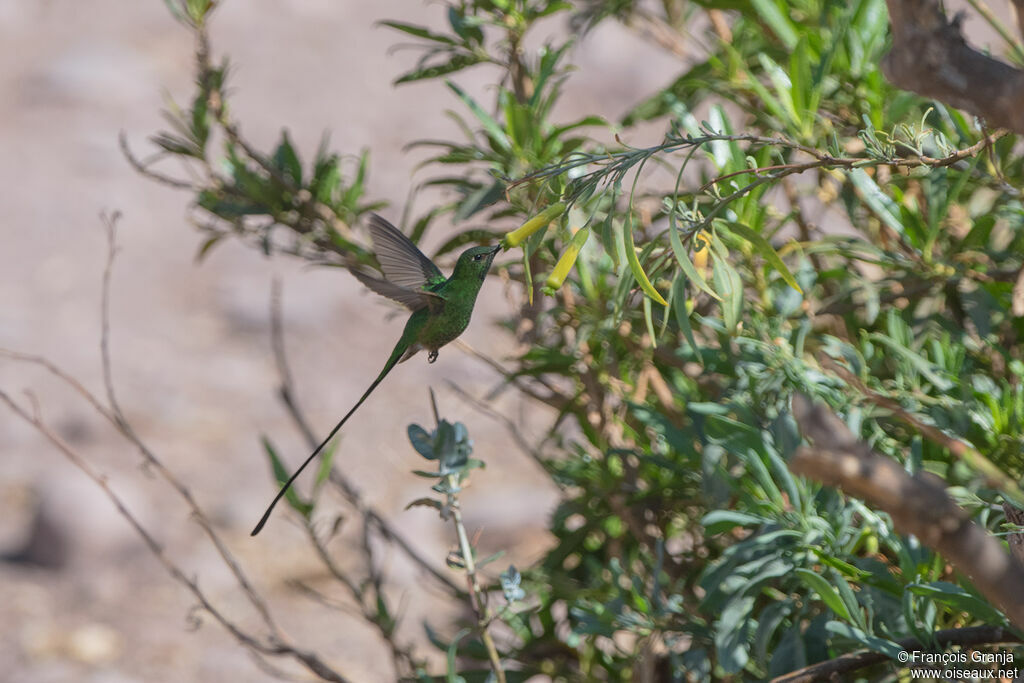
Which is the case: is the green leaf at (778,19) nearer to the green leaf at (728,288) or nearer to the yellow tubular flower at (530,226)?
the green leaf at (728,288)

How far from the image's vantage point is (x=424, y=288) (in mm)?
853

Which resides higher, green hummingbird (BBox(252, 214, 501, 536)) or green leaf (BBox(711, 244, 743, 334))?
green hummingbird (BBox(252, 214, 501, 536))

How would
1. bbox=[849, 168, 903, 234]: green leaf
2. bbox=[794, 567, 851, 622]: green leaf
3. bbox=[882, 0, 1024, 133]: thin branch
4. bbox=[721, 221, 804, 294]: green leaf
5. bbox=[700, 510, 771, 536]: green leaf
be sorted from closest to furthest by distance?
bbox=[882, 0, 1024, 133]: thin branch < bbox=[721, 221, 804, 294]: green leaf < bbox=[794, 567, 851, 622]: green leaf < bbox=[700, 510, 771, 536]: green leaf < bbox=[849, 168, 903, 234]: green leaf

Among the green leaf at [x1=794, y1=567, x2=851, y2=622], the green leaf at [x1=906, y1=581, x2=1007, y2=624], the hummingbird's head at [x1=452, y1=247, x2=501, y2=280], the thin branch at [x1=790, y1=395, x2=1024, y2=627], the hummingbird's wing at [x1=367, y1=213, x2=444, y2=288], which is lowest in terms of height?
the thin branch at [x1=790, y1=395, x2=1024, y2=627]

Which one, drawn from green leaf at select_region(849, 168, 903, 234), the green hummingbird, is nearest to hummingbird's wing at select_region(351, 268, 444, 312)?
the green hummingbird

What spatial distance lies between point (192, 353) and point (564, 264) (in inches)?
133

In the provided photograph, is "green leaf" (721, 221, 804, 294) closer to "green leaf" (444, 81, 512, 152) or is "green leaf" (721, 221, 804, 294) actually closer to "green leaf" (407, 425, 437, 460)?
"green leaf" (407, 425, 437, 460)

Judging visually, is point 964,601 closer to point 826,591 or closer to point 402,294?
point 826,591

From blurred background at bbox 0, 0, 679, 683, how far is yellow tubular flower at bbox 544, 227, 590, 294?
1.05 m

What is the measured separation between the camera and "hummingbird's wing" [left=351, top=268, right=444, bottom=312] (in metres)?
0.75

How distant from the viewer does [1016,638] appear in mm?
776

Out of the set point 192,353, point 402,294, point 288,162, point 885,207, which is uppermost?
point 192,353

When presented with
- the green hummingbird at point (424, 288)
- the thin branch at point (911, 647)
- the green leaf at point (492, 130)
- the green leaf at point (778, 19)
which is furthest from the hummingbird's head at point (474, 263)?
the green leaf at point (778, 19)

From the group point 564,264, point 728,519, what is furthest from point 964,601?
point 564,264
